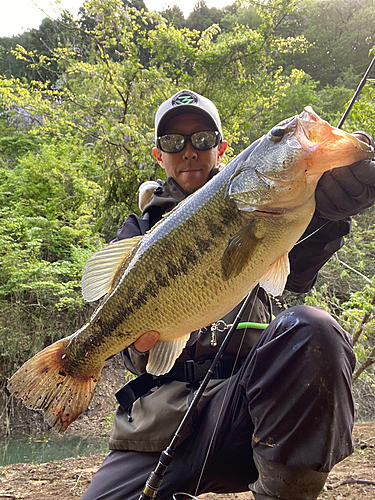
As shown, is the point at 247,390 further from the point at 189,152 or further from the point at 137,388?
the point at 189,152

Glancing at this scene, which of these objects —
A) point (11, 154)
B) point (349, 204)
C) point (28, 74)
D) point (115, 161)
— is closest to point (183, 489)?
point (349, 204)

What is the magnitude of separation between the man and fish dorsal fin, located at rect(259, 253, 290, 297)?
0.62 ft

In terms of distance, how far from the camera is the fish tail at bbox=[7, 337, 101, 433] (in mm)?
1918

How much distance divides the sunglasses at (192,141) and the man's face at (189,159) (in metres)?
0.03

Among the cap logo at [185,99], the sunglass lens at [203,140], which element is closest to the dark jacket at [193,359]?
the sunglass lens at [203,140]

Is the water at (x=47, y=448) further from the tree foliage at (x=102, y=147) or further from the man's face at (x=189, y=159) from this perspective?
the man's face at (x=189, y=159)

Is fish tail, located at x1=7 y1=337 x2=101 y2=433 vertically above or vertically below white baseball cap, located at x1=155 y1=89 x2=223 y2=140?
below

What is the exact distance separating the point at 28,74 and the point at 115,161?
21053mm

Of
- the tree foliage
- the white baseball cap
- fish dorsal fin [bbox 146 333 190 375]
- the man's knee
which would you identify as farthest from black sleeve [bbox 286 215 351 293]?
the tree foliage

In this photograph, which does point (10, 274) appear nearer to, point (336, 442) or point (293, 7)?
point (336, 442)

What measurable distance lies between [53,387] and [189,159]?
6.16 feet

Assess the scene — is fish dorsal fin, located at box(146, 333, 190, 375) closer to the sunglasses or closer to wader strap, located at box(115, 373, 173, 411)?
wader strap, located at box(115, 373, 173, 411)

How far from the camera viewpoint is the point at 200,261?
1623mm

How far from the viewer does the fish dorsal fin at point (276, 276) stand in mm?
1649
